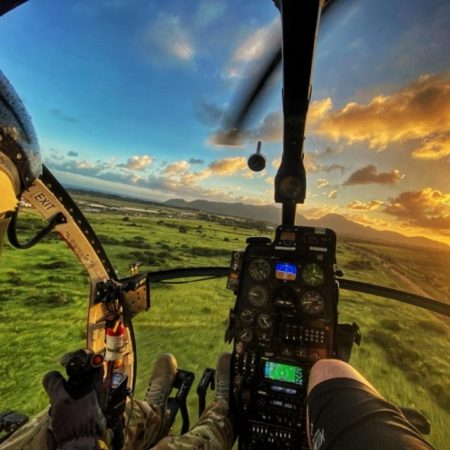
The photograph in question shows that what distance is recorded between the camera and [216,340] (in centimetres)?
419

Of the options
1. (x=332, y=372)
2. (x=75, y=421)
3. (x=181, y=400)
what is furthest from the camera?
(x=181, y=400)

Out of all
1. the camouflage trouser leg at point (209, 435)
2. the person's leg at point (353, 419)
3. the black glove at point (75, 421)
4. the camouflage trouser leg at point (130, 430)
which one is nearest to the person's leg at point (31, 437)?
the camouflage trouser leg at point (130, 430)

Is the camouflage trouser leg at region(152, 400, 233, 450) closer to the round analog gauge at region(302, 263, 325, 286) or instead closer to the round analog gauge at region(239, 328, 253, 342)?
the round analog gauge at region(239, 328, 253, 342)

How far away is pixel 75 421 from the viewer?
677 millimetres

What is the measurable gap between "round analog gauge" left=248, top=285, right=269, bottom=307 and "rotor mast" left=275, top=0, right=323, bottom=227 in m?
0.59

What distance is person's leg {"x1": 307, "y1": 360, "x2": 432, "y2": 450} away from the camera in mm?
486

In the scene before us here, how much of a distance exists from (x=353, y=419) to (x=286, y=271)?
1.74m

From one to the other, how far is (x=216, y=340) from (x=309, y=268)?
8.24 ft

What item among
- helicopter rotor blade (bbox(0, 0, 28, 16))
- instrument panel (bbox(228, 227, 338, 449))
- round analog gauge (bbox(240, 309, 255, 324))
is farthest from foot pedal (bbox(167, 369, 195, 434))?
helicopter rotor blade (bbox(0, 0, 28, 16))

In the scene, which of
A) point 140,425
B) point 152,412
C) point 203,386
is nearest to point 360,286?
point 203,386

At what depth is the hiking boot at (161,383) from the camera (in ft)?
6.48

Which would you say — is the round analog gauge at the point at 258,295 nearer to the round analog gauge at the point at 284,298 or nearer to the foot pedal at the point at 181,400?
the round analog gauge at the point at 284,298

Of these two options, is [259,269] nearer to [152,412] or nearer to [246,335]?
[246,335]

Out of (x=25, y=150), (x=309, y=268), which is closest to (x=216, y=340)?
(x=309, y=268)
